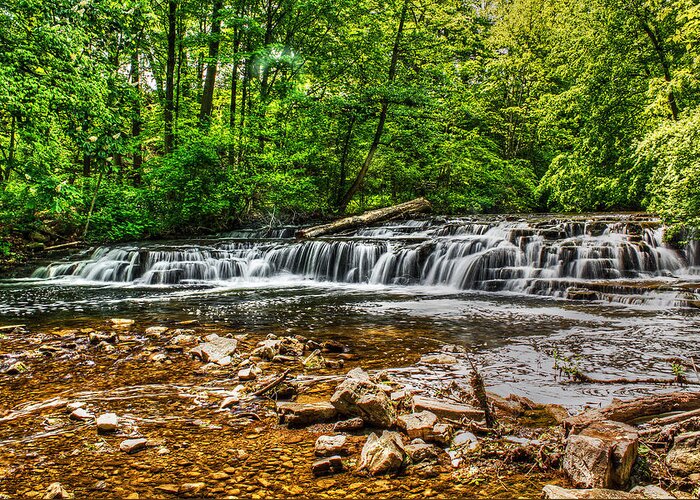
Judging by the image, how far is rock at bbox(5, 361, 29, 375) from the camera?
3874mm

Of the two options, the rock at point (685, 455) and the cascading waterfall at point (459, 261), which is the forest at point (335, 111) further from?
the rock at point (685, 455)

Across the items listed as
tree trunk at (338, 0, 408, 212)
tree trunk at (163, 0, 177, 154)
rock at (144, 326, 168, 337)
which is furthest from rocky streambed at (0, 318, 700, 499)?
tree trunk at (163, 0, 177, 154)

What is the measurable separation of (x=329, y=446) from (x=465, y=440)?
0.79 meters

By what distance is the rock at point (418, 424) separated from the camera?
7.98 feet

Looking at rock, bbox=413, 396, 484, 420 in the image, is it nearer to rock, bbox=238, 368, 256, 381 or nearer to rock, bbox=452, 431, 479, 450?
rock, bbox=452, 431, 479, 450

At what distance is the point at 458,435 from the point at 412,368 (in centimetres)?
154

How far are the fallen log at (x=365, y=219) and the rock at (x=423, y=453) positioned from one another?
1354 centimetres

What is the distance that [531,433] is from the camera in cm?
252

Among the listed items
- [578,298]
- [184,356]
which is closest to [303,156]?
[578,298]

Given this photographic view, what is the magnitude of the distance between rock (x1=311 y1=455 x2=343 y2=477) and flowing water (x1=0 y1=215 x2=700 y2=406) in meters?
1.53

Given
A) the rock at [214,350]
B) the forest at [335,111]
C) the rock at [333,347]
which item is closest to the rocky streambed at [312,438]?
the rock at [214,350]

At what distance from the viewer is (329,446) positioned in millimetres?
2355

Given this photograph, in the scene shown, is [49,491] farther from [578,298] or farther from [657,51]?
[657,51]

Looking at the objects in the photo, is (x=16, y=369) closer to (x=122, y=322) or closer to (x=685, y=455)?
(x=122, y=322)
